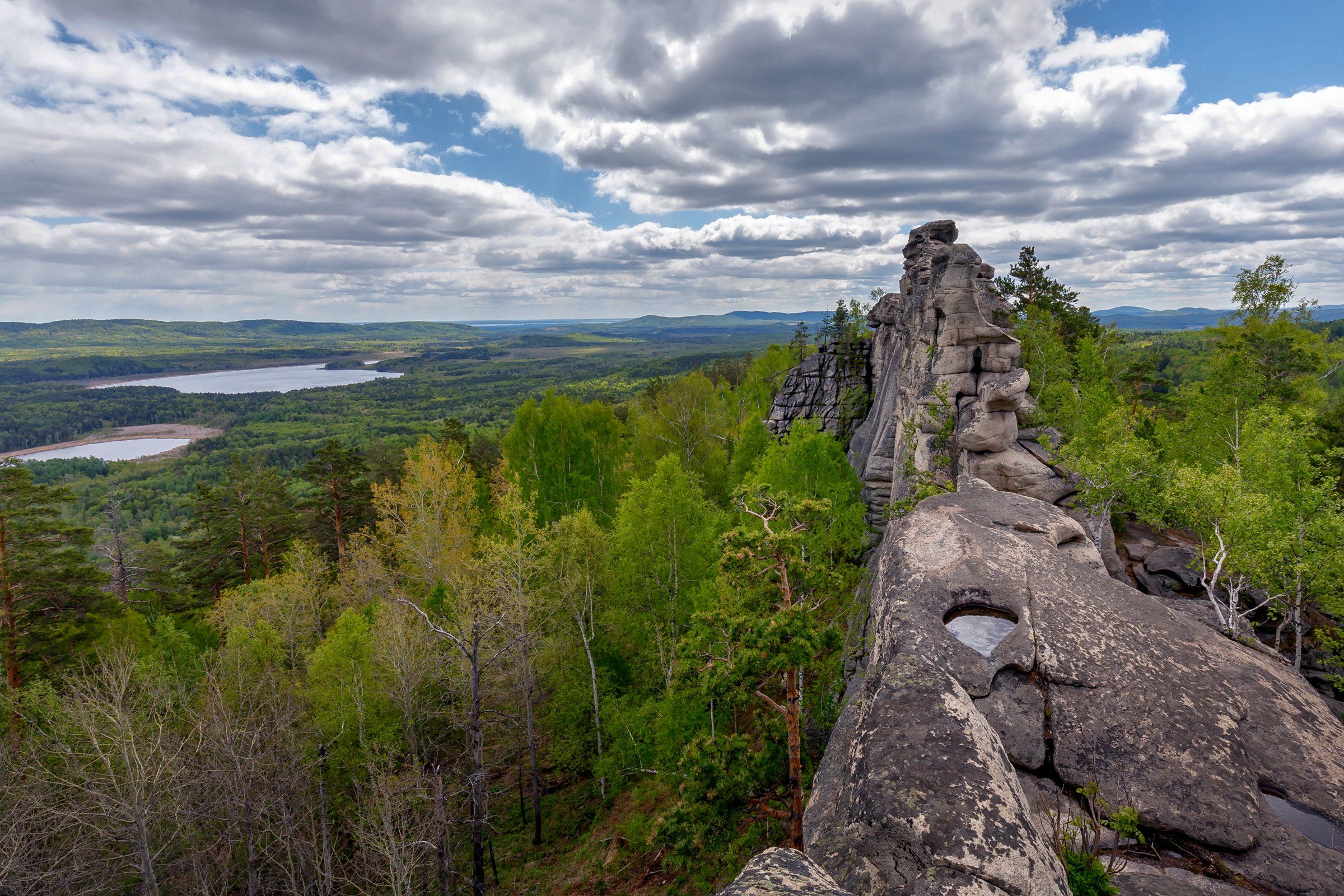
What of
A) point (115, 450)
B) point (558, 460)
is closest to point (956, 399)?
point (558, 460)

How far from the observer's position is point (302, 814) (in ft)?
68.2

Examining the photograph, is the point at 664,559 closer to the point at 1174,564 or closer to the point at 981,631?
the point at 981,631

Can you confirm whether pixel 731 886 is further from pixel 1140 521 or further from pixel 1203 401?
pixel 1203 401

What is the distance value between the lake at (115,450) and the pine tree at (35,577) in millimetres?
174768

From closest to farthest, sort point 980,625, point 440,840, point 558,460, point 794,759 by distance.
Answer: point 980,625, point 794,759, point 440,840, point 558,460

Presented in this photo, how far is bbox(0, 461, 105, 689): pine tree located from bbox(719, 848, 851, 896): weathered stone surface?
33515 mm

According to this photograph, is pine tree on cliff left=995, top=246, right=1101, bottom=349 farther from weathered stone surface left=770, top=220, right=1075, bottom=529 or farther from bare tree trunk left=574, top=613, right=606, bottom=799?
bare tree trunk left=574, top=613, right=606, bottom=799

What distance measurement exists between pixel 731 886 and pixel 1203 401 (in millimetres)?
33428

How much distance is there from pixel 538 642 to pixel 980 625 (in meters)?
19.2

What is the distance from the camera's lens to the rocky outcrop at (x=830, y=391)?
4516 centimetres

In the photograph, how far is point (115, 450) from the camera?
181875mm

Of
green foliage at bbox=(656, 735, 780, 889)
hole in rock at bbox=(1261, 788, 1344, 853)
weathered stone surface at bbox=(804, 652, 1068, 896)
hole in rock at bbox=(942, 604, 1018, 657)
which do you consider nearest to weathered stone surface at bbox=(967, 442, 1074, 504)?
hole in rock at bbox=(942, 604, 1018, 657)

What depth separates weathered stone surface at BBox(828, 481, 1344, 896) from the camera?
603 cm

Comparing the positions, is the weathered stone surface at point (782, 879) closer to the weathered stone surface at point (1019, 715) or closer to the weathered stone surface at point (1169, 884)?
the weathered stone surface at point (1169, 884)
